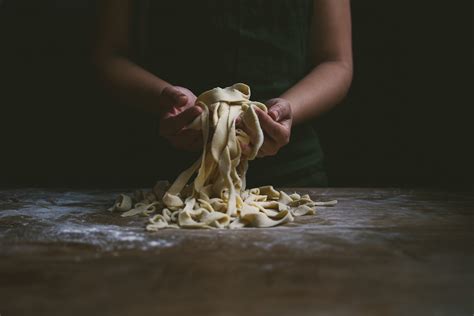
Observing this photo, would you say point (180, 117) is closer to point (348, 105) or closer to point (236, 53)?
point (236, 53)

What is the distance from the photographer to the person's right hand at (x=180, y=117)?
4.31ft

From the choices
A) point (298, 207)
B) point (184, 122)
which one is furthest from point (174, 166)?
point (298, 207)

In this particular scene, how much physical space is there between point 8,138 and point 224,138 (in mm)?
1416

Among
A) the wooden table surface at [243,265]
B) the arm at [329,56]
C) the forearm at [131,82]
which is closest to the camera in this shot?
the wooden table surface at [243,265]

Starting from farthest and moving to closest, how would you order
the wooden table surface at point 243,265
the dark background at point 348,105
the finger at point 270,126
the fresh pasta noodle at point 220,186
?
the dark background at point 348,105 → the finger at point 270,126 → the fresh pasta noodle at point 220,186 → the wooden table surface at point 243,265

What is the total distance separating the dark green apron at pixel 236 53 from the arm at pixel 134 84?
8 cm

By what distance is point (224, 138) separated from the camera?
1.27 m

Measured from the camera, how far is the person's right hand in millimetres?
1313

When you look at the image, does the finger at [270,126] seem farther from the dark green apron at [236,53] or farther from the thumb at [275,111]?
the dark green apron at [236,53]

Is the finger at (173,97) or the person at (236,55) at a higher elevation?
the person at (236,55)

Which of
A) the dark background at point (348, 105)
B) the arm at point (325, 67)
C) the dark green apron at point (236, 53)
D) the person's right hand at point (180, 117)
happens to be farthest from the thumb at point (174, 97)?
the dark background at point (348, 105)

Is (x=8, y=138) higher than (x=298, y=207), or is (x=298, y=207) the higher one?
(x=8, y=138)

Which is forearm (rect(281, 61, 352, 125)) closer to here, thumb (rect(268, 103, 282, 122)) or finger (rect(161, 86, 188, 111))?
thumb (rect(268, 103, 282, 122))

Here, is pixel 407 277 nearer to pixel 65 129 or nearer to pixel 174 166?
pixel 174 166
